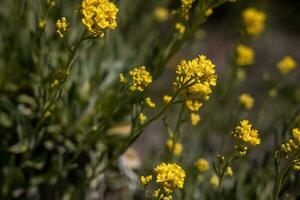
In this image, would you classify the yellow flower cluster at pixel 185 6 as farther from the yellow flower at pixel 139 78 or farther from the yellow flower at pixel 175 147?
the yellow flower at pixel 175 147

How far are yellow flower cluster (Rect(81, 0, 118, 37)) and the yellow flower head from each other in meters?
0.71

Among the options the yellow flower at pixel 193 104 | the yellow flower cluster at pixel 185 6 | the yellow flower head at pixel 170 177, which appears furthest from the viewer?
the yellow flower cluster at pixel 185 6

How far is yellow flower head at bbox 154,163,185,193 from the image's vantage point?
245cm

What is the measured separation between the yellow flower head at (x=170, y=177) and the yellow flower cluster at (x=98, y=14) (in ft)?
2.34

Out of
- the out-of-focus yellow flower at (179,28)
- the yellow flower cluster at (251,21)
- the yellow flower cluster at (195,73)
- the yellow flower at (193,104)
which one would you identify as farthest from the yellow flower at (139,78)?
the yellow flower cluster at (251,21)

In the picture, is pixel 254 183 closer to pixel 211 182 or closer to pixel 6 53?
pixel 211 182

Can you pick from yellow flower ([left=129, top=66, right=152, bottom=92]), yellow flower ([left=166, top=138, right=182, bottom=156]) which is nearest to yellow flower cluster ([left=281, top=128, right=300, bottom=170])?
yellow flower ([left=129, top=66, right=152, bottom=92])

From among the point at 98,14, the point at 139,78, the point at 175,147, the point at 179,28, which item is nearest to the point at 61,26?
the point at 98,14

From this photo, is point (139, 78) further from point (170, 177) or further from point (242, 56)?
Result: point (242, 56)

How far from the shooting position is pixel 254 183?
3508mm

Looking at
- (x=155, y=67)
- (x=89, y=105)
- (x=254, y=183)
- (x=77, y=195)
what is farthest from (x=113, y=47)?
(x=254, y=183)

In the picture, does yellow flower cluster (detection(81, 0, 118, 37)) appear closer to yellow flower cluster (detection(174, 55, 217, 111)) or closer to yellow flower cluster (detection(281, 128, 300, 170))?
yellow flower cluster (detection(174, 55, 217, 111))

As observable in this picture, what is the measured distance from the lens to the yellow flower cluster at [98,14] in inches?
99.8

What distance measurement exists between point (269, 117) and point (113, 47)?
5.69 feet
